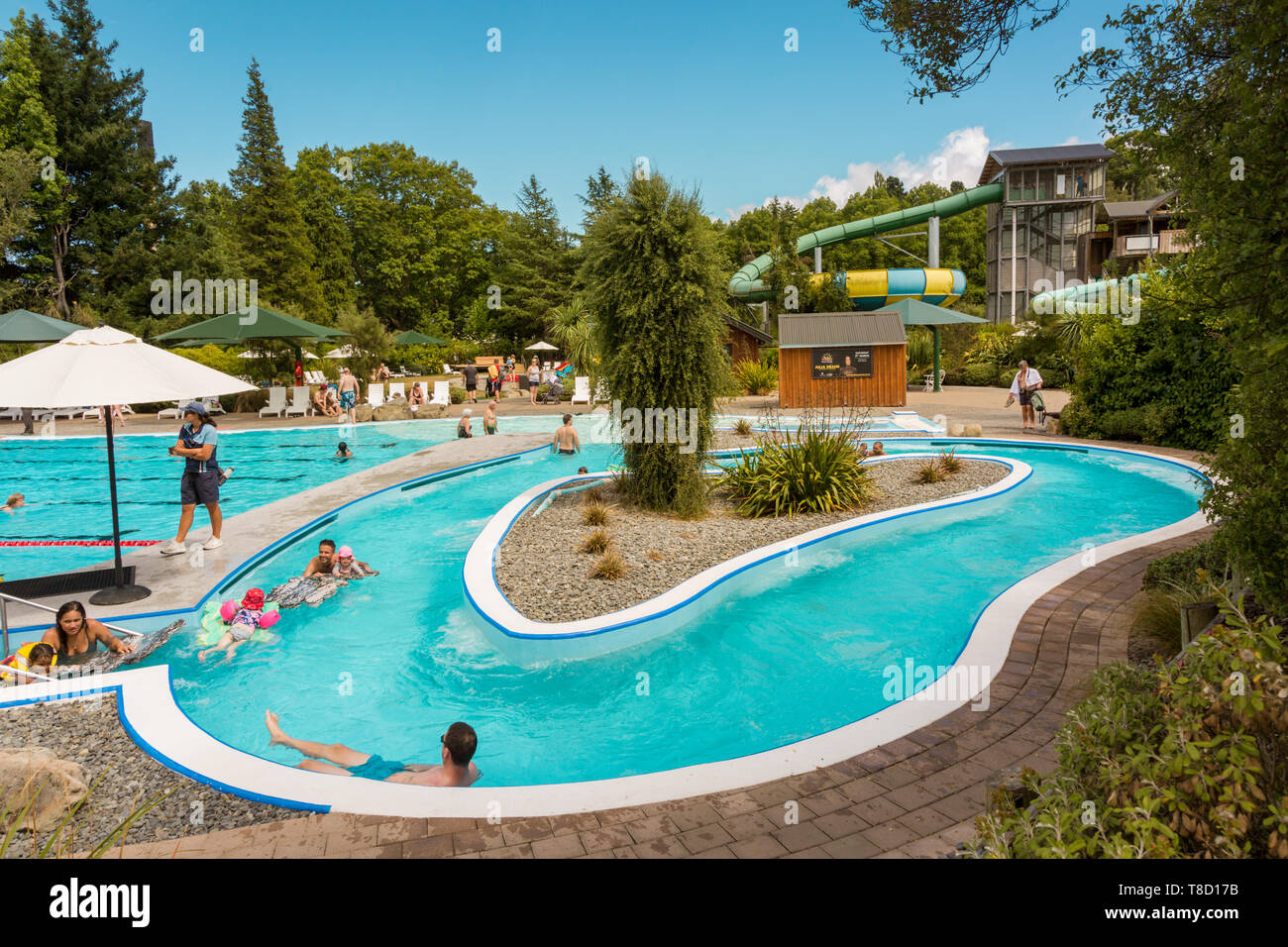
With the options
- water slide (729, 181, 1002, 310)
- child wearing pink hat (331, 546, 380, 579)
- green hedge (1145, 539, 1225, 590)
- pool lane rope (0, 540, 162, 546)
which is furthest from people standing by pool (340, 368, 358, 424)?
green hedge (1145, 539, 1225, 590)

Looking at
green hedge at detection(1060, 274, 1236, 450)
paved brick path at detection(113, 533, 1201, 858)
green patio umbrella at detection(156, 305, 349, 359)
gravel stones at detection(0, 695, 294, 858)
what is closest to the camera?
paved brick path at detection(113, 533, 1201, 858)

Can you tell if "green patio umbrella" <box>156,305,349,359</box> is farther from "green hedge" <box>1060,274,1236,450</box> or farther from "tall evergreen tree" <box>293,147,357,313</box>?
"tall evergreen tree" <box>293,147,357,313</box>

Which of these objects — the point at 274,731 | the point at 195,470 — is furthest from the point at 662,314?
the point at 274,731

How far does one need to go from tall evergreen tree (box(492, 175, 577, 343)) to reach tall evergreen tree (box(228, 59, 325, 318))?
40.1 ft

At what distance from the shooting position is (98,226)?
3575cm

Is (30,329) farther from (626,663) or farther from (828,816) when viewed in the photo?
(828,816)

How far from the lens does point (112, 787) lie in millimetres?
4031

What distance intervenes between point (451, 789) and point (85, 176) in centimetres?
4379

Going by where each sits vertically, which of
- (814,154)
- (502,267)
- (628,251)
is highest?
(502,267)

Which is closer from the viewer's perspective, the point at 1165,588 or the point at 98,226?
the point at 1165,588

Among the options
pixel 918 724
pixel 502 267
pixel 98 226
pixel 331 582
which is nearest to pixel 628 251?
pixel 331 582

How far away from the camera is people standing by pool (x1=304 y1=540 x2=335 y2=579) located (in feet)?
27.9

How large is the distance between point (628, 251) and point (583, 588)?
4789mm
